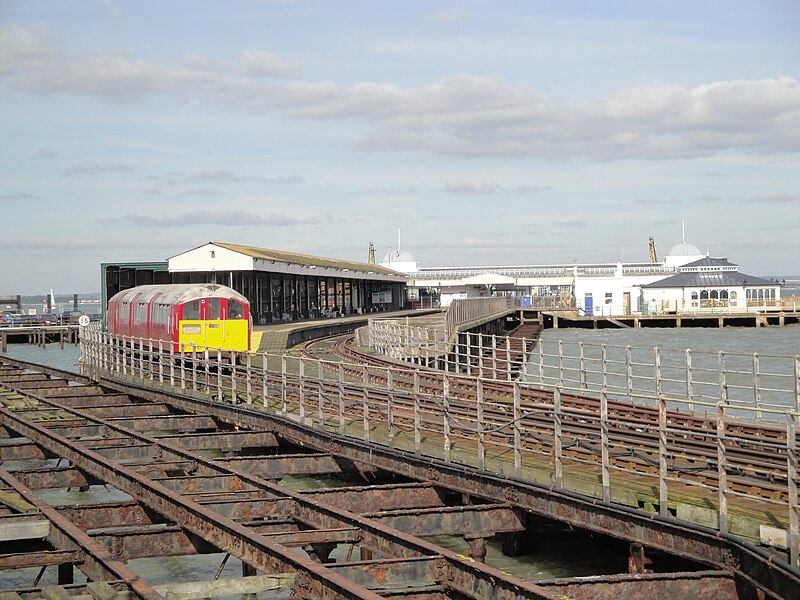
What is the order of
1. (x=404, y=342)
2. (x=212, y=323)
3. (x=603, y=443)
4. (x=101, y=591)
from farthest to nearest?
1. (x=404, y=342)
2. (x=212, y=323)
3. (x=603, y=443)
4. (x=101, y=591)

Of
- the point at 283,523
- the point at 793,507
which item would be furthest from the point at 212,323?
the point at 793,507

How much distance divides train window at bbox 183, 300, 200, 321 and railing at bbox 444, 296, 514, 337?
994cm

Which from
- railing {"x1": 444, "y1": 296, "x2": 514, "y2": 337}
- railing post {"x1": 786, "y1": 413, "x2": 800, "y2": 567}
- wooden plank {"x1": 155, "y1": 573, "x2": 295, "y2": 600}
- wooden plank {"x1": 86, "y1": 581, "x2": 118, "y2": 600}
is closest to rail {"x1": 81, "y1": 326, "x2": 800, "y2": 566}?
railing post {"x1": 786, "y1": 413, "x2": 800, "y2": 567}

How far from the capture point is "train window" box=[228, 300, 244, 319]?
34.1 m

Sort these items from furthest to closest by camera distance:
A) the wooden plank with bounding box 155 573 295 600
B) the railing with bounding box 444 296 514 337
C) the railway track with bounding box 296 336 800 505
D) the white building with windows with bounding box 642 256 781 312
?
1. the white building with windows with bounding box 642 256 781 312
2. the railing with bounding box 444 296 514 337
3. the railway track with bounding box 296 336 800 505
4. the wooden plank with bounding box 155 573 295 600

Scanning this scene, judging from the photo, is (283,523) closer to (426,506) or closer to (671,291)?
(426,506)

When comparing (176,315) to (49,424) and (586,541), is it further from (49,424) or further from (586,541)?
(586,541)

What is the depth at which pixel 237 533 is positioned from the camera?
34.0ft

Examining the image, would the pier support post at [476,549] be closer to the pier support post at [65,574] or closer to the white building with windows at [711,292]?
the pier support post at [65,574]

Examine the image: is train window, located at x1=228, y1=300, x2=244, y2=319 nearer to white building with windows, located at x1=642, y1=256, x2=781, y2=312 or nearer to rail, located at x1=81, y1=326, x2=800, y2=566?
rail, located at x1=81, y1=326, x2=800, y2=566

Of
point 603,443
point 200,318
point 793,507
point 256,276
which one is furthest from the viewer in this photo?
point 256,276

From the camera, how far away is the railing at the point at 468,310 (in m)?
44.2

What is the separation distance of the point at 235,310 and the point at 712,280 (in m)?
70.4

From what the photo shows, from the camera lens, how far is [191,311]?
1309 inches
